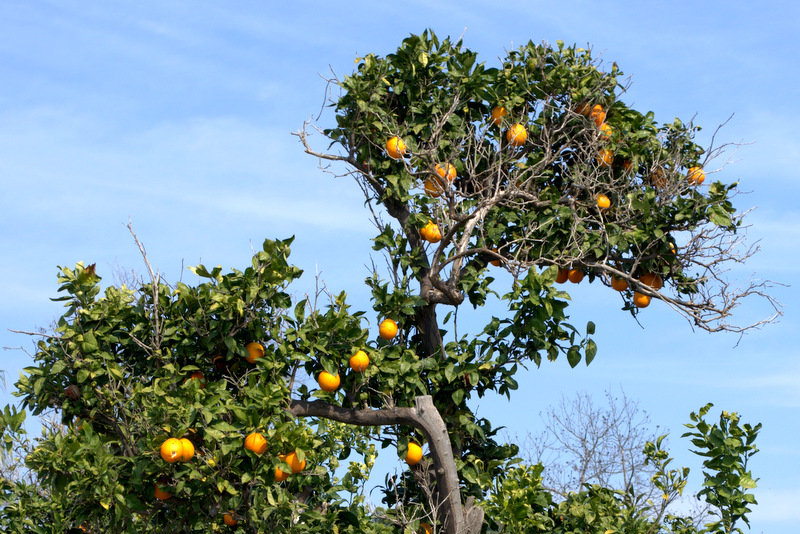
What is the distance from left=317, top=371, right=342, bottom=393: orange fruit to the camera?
698 centimetres

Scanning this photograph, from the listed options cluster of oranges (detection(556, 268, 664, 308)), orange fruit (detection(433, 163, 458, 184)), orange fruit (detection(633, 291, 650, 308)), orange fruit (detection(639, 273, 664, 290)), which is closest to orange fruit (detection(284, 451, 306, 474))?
orange fruit (detection(433, 163, 458, 184))

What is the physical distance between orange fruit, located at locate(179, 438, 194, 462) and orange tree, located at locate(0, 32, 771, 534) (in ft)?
0.05

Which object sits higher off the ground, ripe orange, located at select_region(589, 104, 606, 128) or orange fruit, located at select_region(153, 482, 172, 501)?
ripe orange, located at select_region(589, 104, 606, 128)

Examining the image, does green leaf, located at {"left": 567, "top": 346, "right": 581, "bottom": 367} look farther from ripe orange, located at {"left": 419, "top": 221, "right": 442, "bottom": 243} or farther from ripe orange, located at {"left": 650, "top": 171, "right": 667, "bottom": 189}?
ripe orange, located at {"left": 650, "top": 171, "right": 667, "bottom": 189}

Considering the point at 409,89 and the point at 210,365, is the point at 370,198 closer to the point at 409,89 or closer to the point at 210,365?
the point at 409,89

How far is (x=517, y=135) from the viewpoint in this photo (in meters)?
8.14

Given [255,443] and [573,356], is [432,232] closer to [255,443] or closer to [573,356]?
[573,356]

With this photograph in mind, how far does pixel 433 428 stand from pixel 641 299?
2554 millimetres

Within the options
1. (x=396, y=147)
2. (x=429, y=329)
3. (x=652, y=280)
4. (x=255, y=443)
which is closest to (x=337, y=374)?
(x=255, y=443)

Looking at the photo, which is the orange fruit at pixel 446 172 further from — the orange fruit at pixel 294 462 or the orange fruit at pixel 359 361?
the orange fruit at pixel 294 462

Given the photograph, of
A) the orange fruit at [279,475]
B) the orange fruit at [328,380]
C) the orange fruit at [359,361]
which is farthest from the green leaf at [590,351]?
the orange fruit at [279,475]

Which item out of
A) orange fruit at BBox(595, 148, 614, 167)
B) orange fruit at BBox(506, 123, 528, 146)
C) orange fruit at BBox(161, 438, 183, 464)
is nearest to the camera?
orange fruit at BBox(161, 438, 183, 464)

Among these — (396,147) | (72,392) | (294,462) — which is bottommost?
(294,462)

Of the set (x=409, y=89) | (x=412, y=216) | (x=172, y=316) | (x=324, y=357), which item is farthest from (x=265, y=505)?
(x=409, y=89)
